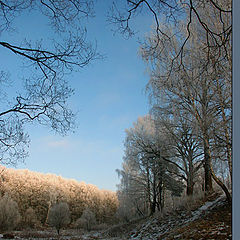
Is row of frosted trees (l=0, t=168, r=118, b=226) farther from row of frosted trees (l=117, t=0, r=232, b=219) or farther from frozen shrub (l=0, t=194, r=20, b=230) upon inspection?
row of frosted trees (l=117, t=0, r=232, b=219)

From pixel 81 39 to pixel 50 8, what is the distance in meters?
0.21

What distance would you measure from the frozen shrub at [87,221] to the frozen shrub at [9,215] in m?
0.81

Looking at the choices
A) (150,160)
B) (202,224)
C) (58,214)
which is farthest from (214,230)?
(150,160)

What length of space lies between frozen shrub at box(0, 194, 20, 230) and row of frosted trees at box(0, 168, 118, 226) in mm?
52

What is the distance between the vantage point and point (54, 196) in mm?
2826

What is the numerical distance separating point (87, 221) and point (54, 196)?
0.53 m

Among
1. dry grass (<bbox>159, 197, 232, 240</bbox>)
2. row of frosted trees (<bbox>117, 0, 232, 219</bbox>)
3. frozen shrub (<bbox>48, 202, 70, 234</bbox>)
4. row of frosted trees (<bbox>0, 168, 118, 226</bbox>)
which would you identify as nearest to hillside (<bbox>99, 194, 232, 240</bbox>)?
dry grass (<bbox>159, 197, 232, 240</bbox>)

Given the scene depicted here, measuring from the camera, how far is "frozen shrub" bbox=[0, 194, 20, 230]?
89.5 inches

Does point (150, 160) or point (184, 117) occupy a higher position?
point (184, 117)

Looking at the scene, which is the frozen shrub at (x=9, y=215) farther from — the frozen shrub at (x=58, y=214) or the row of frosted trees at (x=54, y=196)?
the frozen shrub at (x=58, y=214)

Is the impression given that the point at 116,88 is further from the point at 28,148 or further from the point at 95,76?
the point at 28,148

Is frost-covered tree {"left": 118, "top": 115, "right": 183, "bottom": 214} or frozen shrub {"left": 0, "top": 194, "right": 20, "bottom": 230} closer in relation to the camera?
frozen shrub {"left": 0, "top": 194, "right": 20, "bottom": 230}

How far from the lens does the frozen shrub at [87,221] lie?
275 centimetres

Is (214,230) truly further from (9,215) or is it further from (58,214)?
(9,215)
